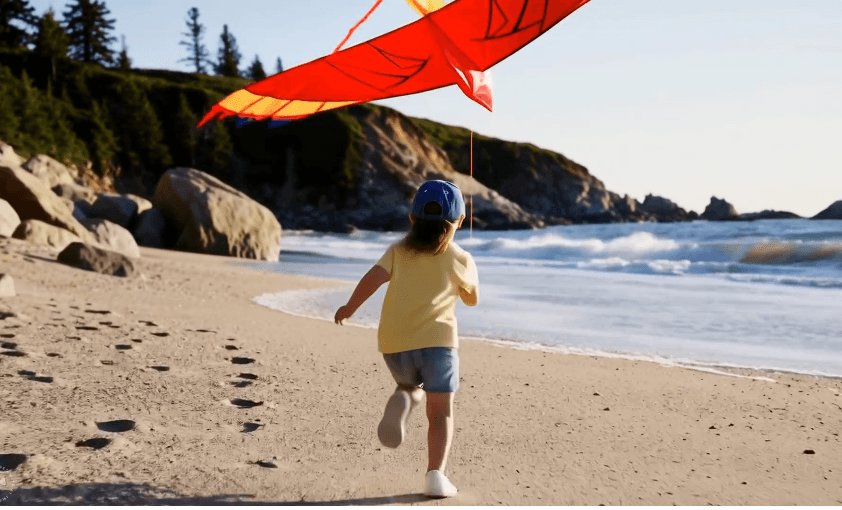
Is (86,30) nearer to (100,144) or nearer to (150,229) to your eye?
(100,144)

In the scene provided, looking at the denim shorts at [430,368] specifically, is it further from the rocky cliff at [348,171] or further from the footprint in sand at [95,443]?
the rocky cliff at [348,171]

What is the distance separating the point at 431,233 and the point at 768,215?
74.4 metres

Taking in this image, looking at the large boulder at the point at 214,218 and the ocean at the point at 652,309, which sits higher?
the large boulder at the point at 214,218

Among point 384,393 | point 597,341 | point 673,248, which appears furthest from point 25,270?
point 673,248

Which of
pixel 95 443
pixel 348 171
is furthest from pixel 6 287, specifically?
pixel 348 171

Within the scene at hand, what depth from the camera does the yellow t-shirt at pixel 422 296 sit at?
2.59 meters

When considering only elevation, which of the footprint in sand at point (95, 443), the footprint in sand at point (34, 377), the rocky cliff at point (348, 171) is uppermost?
the rocky cliff at point (348, 171)

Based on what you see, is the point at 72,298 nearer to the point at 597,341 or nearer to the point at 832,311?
the point at 597,341

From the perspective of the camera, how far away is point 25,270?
6.98 meters

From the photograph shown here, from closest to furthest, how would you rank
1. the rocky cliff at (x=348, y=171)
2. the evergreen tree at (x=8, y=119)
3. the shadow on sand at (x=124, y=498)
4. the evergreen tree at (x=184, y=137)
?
the shadow on sand at (x=124, y=498), the evergreen tree at (x=8, y=119), the evergreen tree at (x=184, y=137), the rocky cliff at (x=348, y=171)

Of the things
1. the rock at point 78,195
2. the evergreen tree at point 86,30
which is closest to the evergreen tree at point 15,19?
the evergreen tree at point 86,30

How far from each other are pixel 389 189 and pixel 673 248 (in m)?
30.8

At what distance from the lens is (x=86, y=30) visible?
57219 millimetres

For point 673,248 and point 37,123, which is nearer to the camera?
point 673,248
